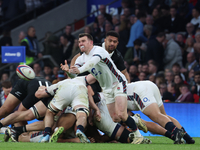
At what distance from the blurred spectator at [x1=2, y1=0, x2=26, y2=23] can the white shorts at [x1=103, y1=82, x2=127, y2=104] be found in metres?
10.5

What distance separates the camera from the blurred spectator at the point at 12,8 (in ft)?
54.6

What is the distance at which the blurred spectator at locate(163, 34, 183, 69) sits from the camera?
12164 millimetres

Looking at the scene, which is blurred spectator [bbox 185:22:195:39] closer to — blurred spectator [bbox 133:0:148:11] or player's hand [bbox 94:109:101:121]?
blurred spectator [bbox 133:0:148:11]

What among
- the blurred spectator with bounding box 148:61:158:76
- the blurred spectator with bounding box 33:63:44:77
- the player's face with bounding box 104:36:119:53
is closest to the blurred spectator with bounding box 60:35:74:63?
the blurred spectator with bounding box 33:63:44:77

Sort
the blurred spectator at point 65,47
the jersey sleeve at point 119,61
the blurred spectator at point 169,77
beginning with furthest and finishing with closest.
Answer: the blurred spectator at point 65,47, the blurred spectator at point 169,77, the jersey sleeve at point 119,61

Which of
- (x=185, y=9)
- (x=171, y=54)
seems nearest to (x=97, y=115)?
(x=171, y=54)

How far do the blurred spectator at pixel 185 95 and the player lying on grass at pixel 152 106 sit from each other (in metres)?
2.90

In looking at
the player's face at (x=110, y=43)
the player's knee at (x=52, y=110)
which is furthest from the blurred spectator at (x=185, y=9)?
the player's knee at (x=52, y=110)

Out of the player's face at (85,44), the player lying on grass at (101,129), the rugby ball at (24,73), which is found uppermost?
the player's face at (85,44)

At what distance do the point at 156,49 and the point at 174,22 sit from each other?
5.07ft

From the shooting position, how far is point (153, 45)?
1220cm

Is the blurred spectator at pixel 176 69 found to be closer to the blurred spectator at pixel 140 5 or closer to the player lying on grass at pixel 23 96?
the blurred spectator at pixel 140 5

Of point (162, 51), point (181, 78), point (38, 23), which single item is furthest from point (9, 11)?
point (181, 78)

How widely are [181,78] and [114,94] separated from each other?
4229mm
